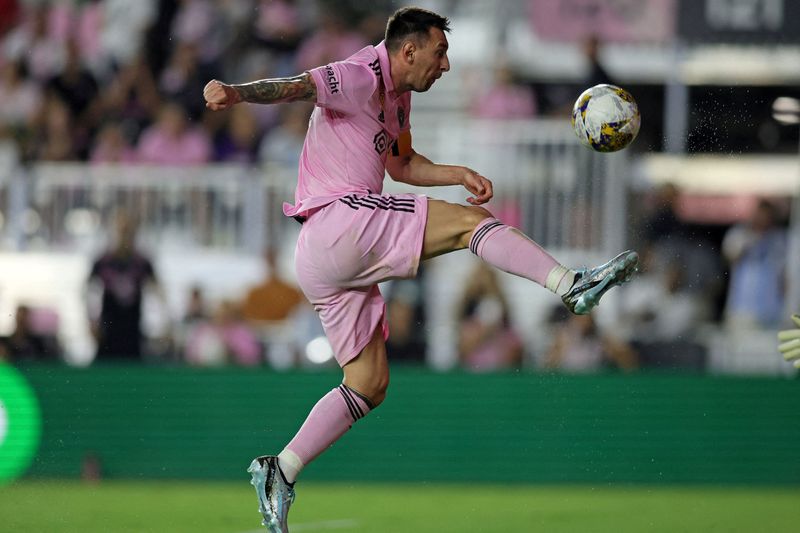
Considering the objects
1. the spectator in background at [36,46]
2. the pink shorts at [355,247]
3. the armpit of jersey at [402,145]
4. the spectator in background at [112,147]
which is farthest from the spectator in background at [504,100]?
the pink shorts at [355,247]

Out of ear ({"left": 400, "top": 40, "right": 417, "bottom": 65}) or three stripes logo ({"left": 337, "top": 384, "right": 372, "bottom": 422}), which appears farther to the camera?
three stripes logo ({"left": 337, "top": 384, "right": 372, "bottom": 422})

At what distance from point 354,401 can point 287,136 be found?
19.8ft

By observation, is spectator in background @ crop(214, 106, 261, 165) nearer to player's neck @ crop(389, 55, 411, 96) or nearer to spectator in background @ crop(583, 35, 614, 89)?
spectator in background @ crop(583, 35, 614, 89)

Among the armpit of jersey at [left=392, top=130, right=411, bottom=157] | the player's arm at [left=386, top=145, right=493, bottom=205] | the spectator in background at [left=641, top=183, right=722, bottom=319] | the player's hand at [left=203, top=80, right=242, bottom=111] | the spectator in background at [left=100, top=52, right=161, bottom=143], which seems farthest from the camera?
the spectator in background at [left=100, top=52, right=161, bottom=143]

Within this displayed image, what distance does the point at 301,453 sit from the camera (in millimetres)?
6375

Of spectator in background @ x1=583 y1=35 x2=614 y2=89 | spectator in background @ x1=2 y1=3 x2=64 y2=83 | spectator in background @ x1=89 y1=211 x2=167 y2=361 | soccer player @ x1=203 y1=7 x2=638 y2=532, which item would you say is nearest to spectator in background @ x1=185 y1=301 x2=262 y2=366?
spectator in background @ x1=89 y1=211 x2=167 y2=361

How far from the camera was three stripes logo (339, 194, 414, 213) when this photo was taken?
6.17 meters

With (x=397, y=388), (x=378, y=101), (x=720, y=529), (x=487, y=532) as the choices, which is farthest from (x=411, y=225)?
(x=397, y=388)

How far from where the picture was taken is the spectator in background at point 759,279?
11023mm

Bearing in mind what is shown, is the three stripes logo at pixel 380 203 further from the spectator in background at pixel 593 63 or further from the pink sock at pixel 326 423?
the spectator in background at pixel 593 63

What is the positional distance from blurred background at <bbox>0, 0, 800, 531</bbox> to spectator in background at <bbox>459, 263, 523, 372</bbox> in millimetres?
17

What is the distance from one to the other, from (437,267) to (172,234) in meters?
2.18

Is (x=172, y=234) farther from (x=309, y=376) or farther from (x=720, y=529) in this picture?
(x=720, y=529)

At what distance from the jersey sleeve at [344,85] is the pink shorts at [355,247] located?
Answer: 1.33 ft
